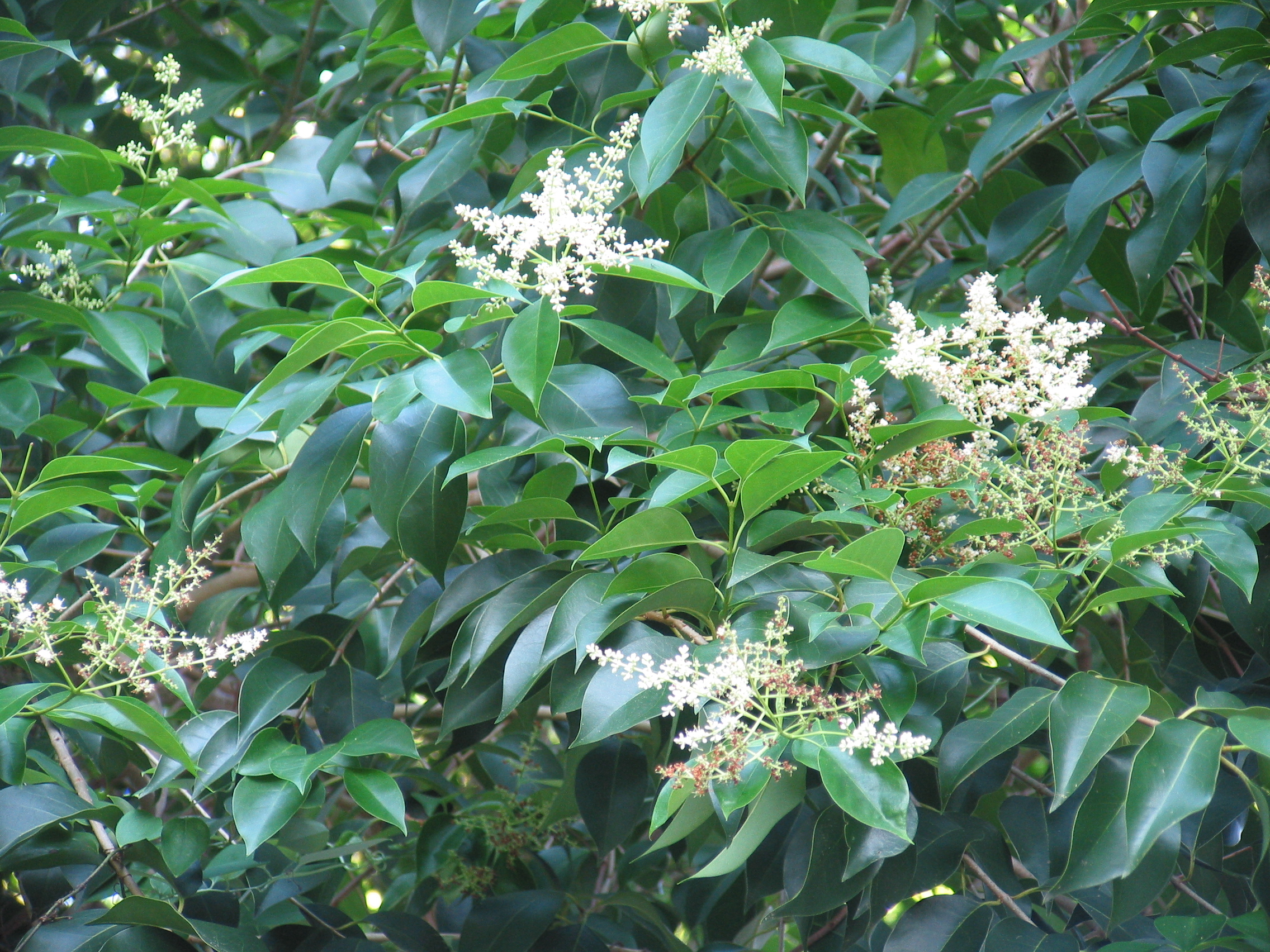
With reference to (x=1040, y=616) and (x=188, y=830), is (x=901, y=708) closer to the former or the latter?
(x=1040, y=616)

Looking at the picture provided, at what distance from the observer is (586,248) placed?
0.97 metres

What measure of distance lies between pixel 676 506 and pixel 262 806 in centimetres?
53

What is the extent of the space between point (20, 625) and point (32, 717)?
152mm

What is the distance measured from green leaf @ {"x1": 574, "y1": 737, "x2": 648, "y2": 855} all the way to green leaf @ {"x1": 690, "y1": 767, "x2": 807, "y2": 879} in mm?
386

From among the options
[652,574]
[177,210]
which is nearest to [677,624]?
[652,574]

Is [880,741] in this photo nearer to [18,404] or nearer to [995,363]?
[995,363]

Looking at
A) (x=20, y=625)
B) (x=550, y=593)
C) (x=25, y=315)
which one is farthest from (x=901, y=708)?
(x=25, y=315)

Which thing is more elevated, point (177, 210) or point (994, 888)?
point (177, 210)

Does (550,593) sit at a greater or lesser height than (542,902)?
greater

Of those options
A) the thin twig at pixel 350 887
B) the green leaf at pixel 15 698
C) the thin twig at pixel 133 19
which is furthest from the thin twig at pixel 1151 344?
the thin twig at pixel 133 19

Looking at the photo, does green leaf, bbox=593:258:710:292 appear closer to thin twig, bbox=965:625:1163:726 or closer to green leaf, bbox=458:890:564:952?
thin twig, bbox=965:625:1163:726

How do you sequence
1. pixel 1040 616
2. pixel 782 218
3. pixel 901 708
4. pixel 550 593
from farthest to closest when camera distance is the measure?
pixel 782 218 < pixel 550 593 < pixel 901 708 < pixel 1040 616

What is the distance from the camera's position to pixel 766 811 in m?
0.93

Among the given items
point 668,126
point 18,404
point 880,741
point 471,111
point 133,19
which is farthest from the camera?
point 133,19
